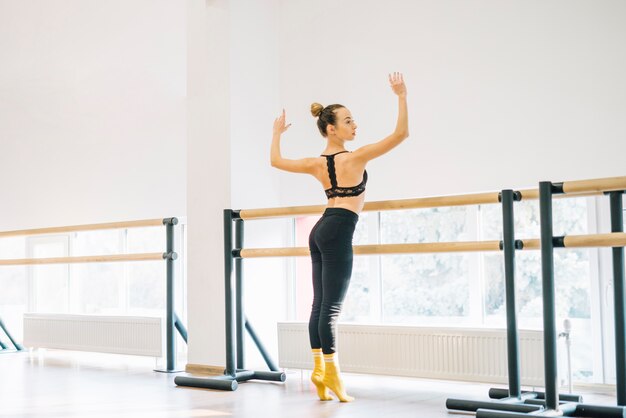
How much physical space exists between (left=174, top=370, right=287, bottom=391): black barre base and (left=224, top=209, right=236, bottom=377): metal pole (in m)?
0.07

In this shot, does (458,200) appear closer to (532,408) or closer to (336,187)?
(336,187)

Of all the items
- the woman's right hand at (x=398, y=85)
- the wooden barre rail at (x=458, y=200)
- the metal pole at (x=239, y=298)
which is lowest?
the metal pole at (x=239, y=298)

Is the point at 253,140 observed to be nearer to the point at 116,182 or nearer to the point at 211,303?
the point at 211,303

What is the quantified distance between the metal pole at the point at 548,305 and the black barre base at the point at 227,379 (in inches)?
67.0

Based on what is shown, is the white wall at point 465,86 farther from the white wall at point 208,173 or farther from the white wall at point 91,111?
the white wall at point 91,111

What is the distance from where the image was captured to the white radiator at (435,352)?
12.7 feet

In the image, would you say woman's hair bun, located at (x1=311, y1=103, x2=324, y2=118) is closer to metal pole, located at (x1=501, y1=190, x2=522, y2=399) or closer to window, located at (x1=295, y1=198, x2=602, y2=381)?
metal pole, located at (x1=501, y1=190, x2=522, y2=399)

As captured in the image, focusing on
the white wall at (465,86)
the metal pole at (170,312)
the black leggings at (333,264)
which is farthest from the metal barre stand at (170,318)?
the black leggings at (333,264)

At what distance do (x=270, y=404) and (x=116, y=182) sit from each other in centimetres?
380

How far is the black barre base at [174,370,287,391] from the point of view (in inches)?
167

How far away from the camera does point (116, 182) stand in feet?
23.0

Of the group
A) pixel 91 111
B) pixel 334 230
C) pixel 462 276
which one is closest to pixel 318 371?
pixel 334 230

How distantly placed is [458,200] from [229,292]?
1.54 metres

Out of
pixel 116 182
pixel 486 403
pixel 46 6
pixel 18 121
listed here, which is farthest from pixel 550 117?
pixel 18 121
